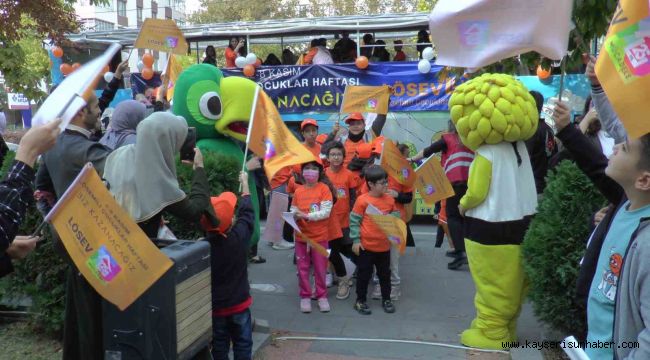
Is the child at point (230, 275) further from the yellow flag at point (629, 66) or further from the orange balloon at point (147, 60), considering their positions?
the orange balloon at point (147, 60)

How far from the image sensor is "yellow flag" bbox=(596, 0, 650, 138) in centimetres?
183

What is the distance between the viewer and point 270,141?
4078 mm

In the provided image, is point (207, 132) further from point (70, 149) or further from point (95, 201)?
point (95, 201)

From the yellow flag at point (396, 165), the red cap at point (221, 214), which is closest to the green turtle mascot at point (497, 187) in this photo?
the yellow flag at point (396, 165)

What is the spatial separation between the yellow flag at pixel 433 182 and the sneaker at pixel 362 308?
3.85 ft

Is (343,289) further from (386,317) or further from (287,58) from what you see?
(287,58)

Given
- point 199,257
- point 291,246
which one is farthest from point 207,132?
point 291,246

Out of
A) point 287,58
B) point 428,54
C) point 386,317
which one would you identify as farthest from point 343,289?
point 287,58

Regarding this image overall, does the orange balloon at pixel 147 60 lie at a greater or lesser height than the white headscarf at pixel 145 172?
greater

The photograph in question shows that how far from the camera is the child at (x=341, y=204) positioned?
5.87 metres

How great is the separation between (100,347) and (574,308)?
291 centimetres

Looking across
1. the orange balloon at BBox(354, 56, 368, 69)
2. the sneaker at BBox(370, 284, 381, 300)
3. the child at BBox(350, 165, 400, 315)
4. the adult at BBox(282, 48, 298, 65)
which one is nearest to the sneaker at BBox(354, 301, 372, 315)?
the child at BBox(350, 165, 400, 315)

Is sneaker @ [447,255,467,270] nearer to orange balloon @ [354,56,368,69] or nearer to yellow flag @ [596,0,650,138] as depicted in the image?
orange balloon @ [354,56,368,69]

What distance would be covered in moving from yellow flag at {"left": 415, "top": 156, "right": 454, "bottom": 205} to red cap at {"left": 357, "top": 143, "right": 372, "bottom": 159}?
884 mm
